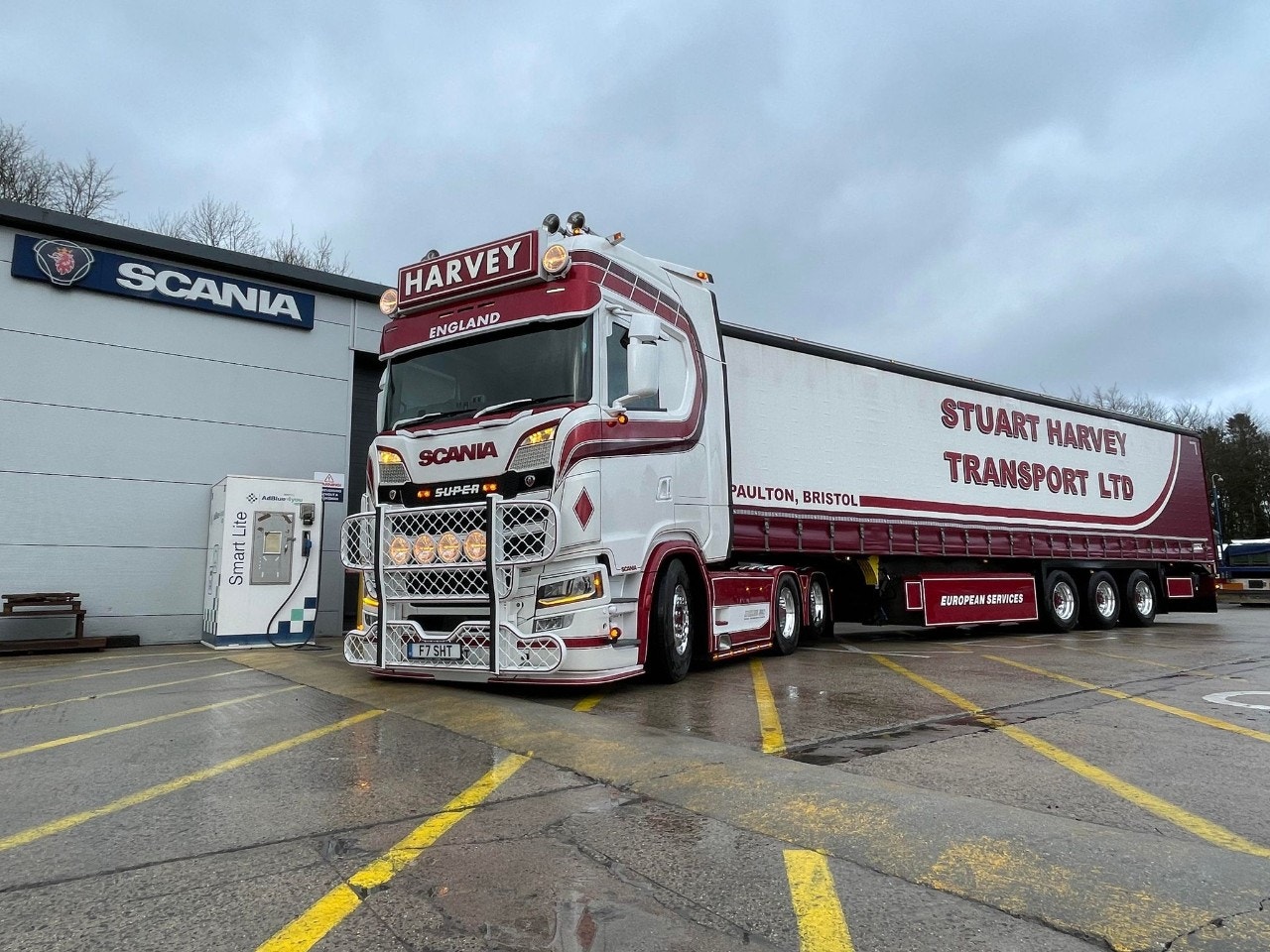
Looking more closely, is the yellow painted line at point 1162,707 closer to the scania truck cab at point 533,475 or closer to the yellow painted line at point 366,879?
the scania truck cab at point 533,475

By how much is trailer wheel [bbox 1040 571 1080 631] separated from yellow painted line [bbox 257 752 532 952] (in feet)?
39.9

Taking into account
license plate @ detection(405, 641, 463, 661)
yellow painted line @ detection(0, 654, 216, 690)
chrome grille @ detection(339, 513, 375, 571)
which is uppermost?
chrome grille @ detection(339, 513, 375, 571)

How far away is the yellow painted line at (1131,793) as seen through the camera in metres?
3.37

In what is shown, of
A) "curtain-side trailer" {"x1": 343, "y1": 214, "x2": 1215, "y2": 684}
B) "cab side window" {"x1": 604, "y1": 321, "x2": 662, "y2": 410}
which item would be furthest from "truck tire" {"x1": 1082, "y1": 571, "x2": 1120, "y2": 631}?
"cab side window" {"x1": 604, "y1": 321, "x2": 662, "y2": 410}

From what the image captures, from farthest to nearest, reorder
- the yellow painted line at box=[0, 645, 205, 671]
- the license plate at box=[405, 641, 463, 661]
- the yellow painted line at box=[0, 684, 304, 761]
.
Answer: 1. the yellow painted line at box=[0, 645, 205, 671]
2. the license plate at box=[405, 641, 463, 661]
3. the yellow painted line at box=[0, 684, 304, 761]

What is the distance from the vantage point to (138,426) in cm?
1245

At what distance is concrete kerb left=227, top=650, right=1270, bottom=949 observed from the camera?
2.67m

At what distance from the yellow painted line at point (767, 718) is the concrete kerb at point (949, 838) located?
0.95 feet

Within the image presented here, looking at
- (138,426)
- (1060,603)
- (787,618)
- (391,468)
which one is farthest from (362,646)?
(1060,603)

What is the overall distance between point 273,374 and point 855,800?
12616 mm

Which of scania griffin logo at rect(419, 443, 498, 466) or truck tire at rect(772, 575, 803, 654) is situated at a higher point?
scania griffin logo at rect(419, 443, 498, 466)

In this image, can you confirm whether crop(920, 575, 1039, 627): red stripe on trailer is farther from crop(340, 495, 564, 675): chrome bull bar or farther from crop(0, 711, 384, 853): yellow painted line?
crop(0, 711, 384, 853): yellow painted line

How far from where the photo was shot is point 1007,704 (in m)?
6.48

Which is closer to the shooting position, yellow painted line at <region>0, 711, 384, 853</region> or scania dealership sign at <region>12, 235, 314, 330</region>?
yellow painted line at <region>0, 711, 384, 853</region>
